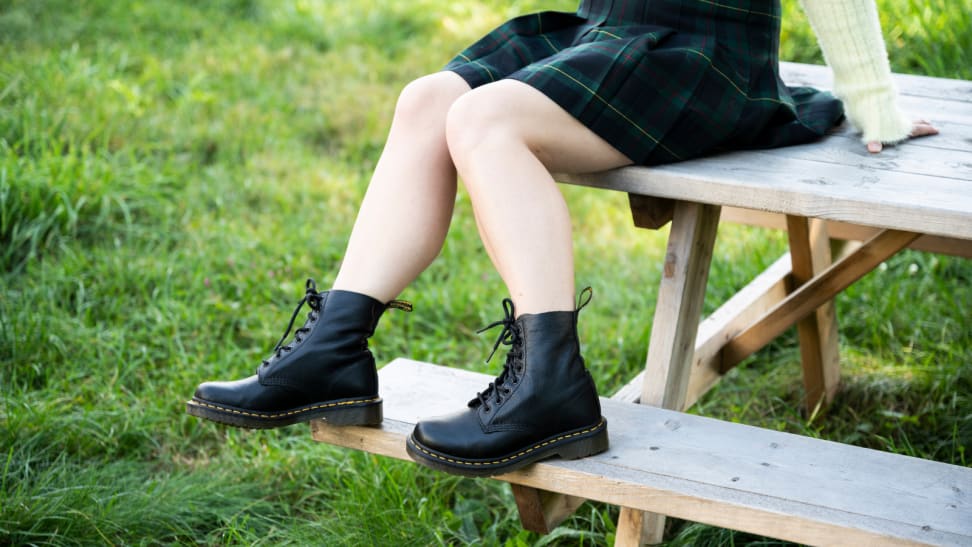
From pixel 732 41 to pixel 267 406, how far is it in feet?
3.53

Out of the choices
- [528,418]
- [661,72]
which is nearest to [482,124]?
[661,72]

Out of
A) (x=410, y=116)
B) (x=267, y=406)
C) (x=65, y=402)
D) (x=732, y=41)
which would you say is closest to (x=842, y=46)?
(x=732, y=41)

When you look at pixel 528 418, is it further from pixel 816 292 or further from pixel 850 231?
pixel 850 231

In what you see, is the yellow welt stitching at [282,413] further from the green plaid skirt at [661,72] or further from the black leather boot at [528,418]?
the green plaid skirt at [661,72]

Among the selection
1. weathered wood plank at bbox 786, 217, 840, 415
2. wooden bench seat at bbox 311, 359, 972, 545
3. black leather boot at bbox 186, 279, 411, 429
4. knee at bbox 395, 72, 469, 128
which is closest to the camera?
wooden bench seat at bbox 311, 359, 972, 545

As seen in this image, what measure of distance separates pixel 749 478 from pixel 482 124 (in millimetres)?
706

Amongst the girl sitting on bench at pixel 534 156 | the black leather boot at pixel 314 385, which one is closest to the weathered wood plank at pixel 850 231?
the girl sitting on bench at pixel 534 156

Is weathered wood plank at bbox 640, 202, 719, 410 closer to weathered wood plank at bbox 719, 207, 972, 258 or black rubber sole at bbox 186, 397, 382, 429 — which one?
black rubber sole at bbox 186, 397, 382, 429

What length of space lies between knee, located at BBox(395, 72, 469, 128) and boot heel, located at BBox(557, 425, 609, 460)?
2.05 feet

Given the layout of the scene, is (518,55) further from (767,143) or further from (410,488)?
(410,488)

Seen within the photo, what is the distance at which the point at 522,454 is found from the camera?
5.47 ft

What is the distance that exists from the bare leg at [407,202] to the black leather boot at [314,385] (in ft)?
0.21

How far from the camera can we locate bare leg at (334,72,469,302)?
72.3 inches

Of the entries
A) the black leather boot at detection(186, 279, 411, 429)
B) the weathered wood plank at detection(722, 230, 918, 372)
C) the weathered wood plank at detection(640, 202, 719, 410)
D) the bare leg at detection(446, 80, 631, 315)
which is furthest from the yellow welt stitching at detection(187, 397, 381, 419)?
the weathered wood plank at detection(722, 230, 918, 372)
